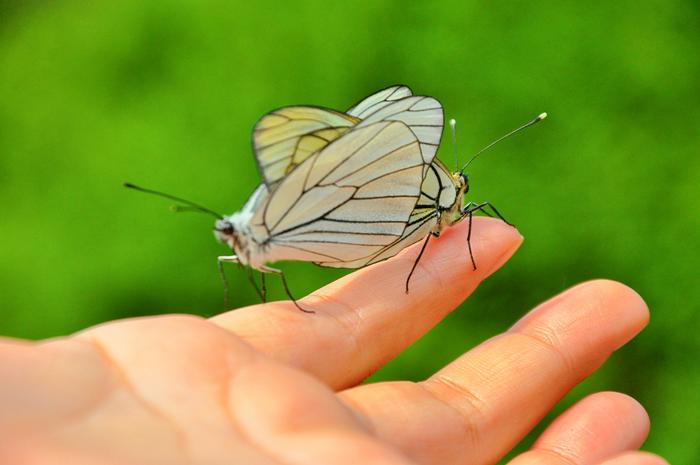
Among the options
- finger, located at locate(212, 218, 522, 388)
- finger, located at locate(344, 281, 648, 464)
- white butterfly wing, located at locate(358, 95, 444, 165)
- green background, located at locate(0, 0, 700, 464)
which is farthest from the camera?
green background, located at locate(0, 0, 700, 464)

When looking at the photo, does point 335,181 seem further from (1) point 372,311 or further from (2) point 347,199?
(1) point 372,311

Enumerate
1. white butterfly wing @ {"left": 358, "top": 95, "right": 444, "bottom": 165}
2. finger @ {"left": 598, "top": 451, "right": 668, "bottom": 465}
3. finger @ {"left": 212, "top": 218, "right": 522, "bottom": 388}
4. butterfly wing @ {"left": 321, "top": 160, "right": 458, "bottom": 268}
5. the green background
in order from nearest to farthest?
1. finger @ {"left": 598, "top": 451, "right": 668, "bottom": 465}
2. finger @ {"left": 212, "top": 218, "right": 522, "bottom": 388}
3. white butterfly wing @ {"left": 358, "top": 95, "right": 444, "bottom": 165}
4. butterfly wing @ {"left": 321, "top": 160, "right": 458, "bottom": 268}
5. the green background

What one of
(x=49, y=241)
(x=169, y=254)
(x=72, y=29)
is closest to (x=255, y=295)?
(x=169, y=254)

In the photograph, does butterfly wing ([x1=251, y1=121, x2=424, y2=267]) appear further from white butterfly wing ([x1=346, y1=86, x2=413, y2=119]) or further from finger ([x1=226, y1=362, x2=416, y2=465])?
finger ([x1=226, y1=362, x2=416, y2=465])

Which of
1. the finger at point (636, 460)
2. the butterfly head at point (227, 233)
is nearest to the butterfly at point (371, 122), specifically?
the butterfly head at point (227, 233)

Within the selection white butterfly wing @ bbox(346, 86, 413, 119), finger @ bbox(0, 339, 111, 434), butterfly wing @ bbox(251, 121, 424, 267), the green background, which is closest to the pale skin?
finger @ bbox(0, 339, 111, 434)

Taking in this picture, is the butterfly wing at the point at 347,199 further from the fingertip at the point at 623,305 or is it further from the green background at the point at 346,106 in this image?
the green background at the point at 346,106
